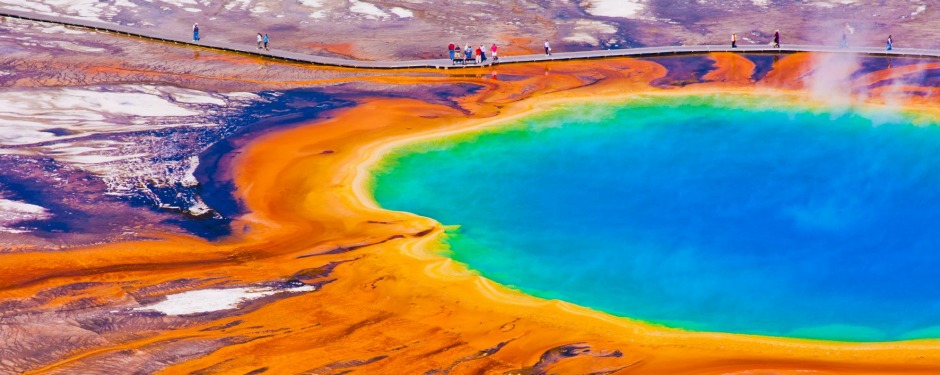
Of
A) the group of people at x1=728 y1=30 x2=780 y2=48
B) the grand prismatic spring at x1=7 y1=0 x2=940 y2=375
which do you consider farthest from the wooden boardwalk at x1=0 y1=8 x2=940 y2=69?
the grand prismatic spring at x1=7 y1=0 x2=940 y2=375

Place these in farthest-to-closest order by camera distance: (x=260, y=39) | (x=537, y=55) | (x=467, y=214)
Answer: (x=260, y=39) < (x=537, y=55) < (x=467, y=214)

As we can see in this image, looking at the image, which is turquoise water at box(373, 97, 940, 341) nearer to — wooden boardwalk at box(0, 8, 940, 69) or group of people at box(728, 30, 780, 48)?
wooden boardwalk at box(0, 8, 940, 69)

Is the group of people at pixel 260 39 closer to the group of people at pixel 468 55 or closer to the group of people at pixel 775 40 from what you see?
the group of people at pixel 468 55

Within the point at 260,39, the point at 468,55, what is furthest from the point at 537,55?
the point at 260,39

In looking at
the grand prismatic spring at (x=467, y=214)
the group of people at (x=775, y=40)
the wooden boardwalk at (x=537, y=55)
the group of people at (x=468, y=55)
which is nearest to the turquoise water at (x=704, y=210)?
the grand prismatic spring at (x=467, y=214)

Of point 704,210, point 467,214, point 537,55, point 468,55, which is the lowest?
point 467,214

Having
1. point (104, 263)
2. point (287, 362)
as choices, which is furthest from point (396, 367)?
point (104, 263)

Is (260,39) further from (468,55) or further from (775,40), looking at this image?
(775,40)
